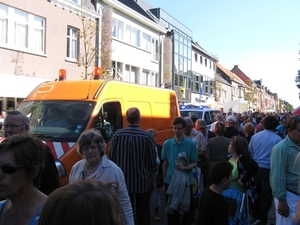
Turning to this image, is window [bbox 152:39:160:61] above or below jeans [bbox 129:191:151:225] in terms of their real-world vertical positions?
above

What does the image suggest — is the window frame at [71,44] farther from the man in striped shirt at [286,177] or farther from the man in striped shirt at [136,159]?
the man in striped shirt at [286,177]

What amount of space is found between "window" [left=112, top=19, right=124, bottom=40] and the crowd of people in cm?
1526

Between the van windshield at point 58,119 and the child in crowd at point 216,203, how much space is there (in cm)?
271

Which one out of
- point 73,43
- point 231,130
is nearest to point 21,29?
point 73,43

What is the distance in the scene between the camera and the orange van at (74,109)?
18.3 feet

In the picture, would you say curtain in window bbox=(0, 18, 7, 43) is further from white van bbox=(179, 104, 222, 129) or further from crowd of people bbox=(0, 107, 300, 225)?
crowd of people bbox=(0, 107, 300, 225)

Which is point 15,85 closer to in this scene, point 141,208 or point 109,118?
point 109,118

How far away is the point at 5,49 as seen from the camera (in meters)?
14.0

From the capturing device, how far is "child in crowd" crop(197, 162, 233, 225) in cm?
348

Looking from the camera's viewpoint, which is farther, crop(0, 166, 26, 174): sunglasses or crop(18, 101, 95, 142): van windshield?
crop(18, 101, 95, 142): van windshield

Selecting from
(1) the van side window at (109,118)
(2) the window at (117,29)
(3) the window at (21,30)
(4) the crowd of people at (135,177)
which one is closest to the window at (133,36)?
(2) the window at (117,29)

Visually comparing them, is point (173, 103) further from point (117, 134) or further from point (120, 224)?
point (120, 224)

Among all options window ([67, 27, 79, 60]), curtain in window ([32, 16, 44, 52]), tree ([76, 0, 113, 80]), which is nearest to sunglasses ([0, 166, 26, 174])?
curtain in window ([32, 16, 44, 52])

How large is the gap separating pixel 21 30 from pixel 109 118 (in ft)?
33.6
